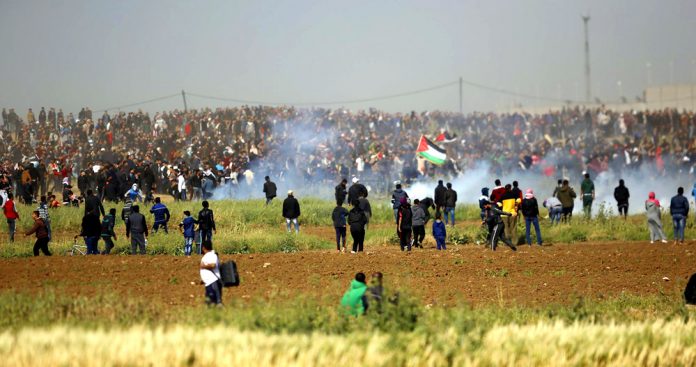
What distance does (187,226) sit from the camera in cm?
2719

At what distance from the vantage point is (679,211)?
31.0 m

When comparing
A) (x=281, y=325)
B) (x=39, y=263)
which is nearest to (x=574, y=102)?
(x=39, y=263)

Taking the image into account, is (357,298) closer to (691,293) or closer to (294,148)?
(691,293)

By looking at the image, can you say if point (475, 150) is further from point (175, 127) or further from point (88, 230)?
point (88, 230)

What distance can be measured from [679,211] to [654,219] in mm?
706

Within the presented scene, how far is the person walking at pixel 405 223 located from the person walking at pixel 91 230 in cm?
745

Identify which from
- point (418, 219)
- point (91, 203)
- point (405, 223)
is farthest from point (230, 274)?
point (418, 219)

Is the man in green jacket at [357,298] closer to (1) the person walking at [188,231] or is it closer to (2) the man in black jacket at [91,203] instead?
(1) the person walking at [188,231]

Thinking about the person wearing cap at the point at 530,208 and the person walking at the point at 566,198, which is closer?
the person wearing cap at the point at 530,208

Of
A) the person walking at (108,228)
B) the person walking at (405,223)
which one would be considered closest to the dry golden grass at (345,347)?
the person walking at (405,223)

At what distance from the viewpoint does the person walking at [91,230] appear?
27.0 metres

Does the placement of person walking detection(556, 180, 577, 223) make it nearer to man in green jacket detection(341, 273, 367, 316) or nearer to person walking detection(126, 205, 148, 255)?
person walking detection(126, 205, 148, 255)

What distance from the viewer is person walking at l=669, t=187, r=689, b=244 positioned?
102 ft

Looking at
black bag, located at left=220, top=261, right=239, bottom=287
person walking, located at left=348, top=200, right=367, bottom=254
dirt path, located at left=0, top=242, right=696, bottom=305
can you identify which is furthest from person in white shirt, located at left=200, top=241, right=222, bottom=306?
person walking, located at left=348, top=200, right=367, bottom=254
